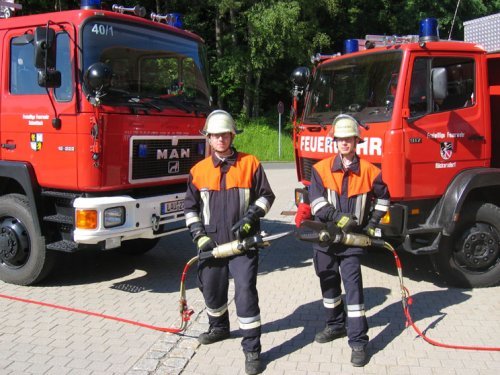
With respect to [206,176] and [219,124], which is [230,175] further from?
[219,124]

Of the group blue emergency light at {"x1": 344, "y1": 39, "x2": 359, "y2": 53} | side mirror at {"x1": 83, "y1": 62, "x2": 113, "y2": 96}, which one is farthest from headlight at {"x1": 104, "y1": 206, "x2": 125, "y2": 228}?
blue emergency light at {"x1": 344, "y1": 39, "x2": 359, "y2": 53}

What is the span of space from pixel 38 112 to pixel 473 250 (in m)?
4.70

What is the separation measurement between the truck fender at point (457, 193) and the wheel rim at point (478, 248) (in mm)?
387

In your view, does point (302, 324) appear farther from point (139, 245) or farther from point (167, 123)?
point (139, 245)

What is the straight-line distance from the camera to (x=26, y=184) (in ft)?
17.4

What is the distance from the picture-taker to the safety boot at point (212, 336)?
14.0 feet

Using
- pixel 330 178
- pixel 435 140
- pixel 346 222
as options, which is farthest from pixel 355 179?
pixel 435 140

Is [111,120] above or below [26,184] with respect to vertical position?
above

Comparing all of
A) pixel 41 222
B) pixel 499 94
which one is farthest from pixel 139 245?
pixel 499 94

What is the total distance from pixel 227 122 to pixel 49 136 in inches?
87.1

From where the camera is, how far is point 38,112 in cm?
527

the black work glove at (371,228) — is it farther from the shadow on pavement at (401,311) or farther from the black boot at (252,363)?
the black boot at (252,363)

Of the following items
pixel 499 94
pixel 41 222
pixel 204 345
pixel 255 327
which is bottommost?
pixel 204 345

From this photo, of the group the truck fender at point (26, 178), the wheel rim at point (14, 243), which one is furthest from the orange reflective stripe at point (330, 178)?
the wheel rim at point (14, 243)
